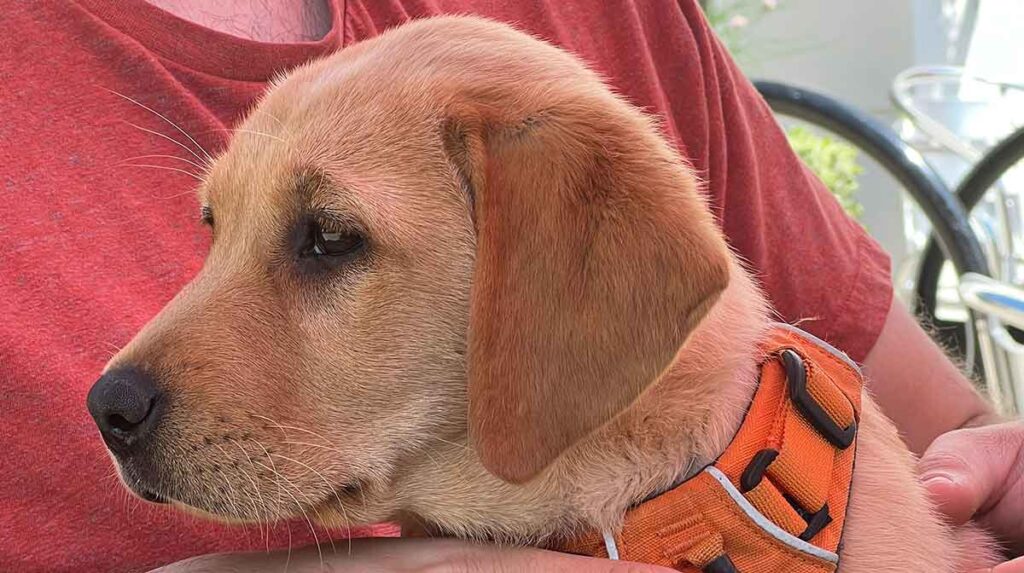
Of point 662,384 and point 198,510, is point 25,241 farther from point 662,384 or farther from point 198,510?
point 662,384

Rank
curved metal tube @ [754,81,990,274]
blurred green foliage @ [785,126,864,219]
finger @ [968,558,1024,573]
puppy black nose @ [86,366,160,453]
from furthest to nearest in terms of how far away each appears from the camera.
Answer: blurred green foliage @ [785,126,864,219]
curved metal tube @ [754,81,990,274]
finger @ [968,558,1024,573]
puppy black nose @ [86,366,160,453]

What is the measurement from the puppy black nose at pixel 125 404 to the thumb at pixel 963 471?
110 cm

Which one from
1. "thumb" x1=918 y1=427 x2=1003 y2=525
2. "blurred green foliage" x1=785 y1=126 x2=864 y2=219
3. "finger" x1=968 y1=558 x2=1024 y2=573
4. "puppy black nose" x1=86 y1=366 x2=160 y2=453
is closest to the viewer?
"puppy black nose" x1=86 y1=366 x2=160 y2=453

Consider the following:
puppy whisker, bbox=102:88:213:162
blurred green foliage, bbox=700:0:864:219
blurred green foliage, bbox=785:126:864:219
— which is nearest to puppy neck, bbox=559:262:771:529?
puppy whisker, bbox=102:88:213:162

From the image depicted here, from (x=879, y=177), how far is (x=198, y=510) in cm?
609

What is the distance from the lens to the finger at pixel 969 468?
5.19 ft

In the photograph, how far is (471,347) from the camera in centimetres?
126

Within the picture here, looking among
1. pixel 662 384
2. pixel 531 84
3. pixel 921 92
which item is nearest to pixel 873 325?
pixel 662 384

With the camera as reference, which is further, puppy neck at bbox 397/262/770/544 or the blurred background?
the blurred background

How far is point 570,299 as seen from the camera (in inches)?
48.8

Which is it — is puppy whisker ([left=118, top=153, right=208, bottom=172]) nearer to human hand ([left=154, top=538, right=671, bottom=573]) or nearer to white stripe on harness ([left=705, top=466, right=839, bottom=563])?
human hand ([left=154, top=538, right=671, bottom=573])

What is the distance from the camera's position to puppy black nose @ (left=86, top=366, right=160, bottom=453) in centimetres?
122

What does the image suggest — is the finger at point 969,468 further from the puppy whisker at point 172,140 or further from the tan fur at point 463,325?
the puppy whisker at point 172,140

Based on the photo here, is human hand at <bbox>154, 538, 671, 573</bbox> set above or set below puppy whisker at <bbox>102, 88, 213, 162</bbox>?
below
